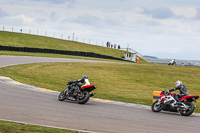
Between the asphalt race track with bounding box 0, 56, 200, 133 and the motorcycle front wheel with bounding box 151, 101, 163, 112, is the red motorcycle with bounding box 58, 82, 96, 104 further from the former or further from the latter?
the motorcycle front wheel with bounding box 151, 101, 163, 112

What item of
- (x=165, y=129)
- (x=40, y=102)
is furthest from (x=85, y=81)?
(x=165, y=129)

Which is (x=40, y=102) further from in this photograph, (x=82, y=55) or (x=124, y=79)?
(x=82, y=55)

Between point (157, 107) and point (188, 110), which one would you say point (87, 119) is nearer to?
point (157, 107)

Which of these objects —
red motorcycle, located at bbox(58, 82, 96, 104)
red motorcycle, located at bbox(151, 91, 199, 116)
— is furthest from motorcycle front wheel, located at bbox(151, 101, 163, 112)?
red motorcycle, located at bbox(58, 82, 96, 104)

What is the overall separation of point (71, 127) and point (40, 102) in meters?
4.73

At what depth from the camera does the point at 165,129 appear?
32.5 feet

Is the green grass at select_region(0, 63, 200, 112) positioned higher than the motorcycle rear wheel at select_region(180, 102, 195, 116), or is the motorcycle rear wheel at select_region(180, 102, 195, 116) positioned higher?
the green grass at select_region(0, 63, 200, 112)

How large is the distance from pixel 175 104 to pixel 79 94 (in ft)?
13.8

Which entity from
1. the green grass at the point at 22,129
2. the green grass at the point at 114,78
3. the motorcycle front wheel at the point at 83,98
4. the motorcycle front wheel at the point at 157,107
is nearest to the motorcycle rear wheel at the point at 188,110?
the motorcycle front wheel at the point at 157,107

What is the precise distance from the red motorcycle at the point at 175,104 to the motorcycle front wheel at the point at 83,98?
2942 mm

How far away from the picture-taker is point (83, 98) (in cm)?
1476

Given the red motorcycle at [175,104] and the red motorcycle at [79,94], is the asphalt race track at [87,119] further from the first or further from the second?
the red motorcycle at [79,94]

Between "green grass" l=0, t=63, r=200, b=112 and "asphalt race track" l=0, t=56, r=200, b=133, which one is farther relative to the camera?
"green grass" l=0, t=63, r=200, b=112

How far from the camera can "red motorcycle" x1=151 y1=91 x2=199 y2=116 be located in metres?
13.6
